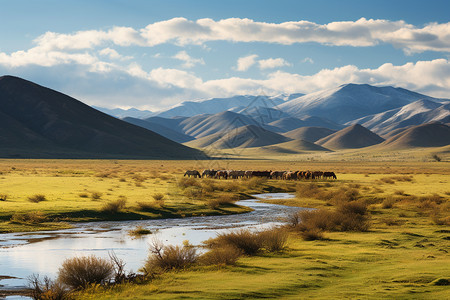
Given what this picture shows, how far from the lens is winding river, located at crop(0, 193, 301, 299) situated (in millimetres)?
16484

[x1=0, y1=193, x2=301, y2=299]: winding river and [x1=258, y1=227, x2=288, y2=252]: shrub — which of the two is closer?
[x1=0, y1=193, x2=301, y2=299]: winding river

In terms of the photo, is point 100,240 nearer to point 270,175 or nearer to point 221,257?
point 221,257

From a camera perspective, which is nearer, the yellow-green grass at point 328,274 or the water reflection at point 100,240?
the yellow-green grass at point 328,274

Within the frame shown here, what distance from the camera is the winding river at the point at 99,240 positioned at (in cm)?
1648

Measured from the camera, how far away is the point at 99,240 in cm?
2180

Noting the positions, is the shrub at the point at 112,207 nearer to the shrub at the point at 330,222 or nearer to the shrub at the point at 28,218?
the shrub at the point at 28,218

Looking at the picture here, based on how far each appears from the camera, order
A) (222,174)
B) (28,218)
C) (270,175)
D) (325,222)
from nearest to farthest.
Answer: (325,222)
(28,218)
(222,174)
(270,175)

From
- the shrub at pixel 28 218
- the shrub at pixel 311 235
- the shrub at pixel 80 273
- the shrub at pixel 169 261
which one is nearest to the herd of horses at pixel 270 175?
the shrub at pixel 28 218

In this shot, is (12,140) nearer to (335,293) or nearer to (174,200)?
(174,200)

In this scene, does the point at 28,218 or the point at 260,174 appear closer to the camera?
the point at 28,218

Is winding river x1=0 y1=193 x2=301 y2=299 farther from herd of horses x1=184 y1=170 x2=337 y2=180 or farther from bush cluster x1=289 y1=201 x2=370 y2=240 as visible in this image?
herd of horses x1=184 y1=170 x2=337 y2=180

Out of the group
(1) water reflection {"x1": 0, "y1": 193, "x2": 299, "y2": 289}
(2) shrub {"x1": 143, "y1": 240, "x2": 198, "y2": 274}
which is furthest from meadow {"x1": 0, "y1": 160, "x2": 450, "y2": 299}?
(1) water reflection {"x1": 0, "y1": 193, "x2": 299, "y2": 289}

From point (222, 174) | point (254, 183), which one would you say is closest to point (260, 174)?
point (222, 174)

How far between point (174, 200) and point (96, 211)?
859 centimetres
